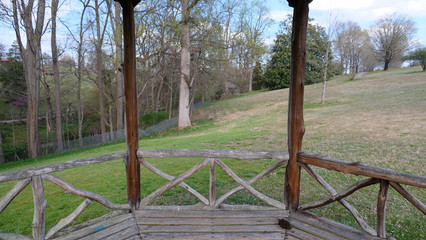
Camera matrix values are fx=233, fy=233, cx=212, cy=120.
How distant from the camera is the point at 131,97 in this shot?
296cm

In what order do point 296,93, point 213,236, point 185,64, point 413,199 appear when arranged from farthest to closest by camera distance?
point 185,64 → point 296,93 → point 213,236 → point 413,199

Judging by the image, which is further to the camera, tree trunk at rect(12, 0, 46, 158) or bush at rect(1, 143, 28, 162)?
bush at rect(1, 143, 28, 162)

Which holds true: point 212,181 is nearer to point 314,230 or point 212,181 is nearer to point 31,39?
point 314,230

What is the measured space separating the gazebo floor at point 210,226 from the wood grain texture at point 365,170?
28.5 inches

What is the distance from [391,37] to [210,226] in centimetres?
4052

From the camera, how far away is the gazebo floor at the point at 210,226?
8.80 ft

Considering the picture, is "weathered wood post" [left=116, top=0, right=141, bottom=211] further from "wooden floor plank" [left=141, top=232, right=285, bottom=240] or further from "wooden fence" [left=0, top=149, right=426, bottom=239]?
"wooden floor plank" [left=141, top=232, right=285, bottom=240]

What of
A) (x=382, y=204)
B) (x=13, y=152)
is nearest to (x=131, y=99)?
(x=382, y=204)

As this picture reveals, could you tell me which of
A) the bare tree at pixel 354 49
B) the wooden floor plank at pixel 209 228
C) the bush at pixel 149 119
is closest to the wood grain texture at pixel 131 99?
→ the wooden floor plank at pixel 209 228

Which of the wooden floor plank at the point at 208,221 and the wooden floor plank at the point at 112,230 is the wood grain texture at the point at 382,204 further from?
the wooden floor plank at the point at 112,230

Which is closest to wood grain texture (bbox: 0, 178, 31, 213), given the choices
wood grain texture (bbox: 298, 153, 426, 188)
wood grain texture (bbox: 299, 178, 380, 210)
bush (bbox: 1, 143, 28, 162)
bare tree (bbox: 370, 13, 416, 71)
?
wood grain texture (bbox: 298, 153, 426, 188)

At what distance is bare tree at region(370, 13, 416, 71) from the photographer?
93.0 ft

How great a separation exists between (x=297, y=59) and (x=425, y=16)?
12.9ft

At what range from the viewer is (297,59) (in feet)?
9.50
